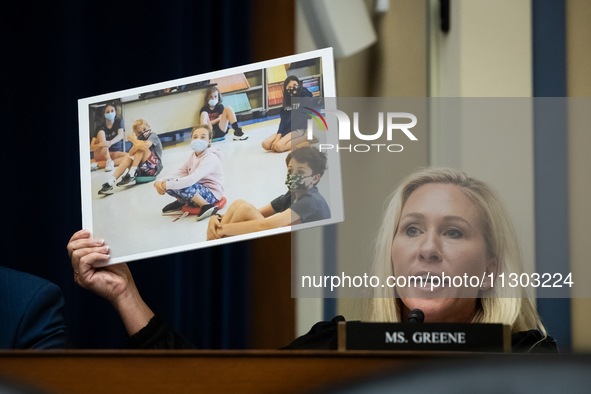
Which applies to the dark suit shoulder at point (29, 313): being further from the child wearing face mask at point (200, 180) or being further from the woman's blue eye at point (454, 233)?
the woman's blue eye at point (454, 233)

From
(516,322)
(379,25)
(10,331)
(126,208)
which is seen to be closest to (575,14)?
(379,25)

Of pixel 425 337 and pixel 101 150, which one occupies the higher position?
pixel 101 150

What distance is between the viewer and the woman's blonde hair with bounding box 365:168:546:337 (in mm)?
728

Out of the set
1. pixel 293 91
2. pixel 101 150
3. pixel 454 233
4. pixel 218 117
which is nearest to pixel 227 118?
pixel 218 117

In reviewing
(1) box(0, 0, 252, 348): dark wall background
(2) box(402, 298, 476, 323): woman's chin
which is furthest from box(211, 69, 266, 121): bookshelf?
(1) box(0, 0, 252, 348): dark wall background

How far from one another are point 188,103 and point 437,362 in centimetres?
58

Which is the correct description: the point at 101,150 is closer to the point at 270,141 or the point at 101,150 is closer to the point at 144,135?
the point at 144,135

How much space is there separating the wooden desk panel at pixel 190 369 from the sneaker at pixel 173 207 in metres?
0.40

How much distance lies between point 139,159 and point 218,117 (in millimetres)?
150

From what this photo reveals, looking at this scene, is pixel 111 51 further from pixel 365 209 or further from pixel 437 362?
pixel 437 362

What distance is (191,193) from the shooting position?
0.86 m

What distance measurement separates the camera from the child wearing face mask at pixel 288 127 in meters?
0.79

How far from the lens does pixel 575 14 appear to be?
152 centimetres

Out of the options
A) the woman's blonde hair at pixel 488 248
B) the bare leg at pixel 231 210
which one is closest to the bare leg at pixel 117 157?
the bare leg at pixel 231 210
